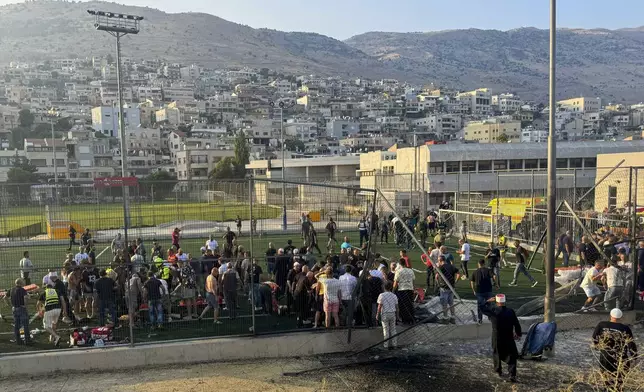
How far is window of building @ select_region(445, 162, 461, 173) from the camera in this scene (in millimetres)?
→ 47775

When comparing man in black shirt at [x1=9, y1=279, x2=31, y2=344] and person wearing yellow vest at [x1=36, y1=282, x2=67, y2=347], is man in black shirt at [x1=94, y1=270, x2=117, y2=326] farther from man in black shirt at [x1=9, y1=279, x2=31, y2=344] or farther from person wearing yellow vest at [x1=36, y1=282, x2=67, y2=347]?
man in black shirt at [x1=9, y1=279, x2=31, y2=344]

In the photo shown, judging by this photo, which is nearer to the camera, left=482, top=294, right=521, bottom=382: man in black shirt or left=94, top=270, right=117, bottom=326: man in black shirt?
left=482, top=294, right=521, bottom=382: man in black shirt

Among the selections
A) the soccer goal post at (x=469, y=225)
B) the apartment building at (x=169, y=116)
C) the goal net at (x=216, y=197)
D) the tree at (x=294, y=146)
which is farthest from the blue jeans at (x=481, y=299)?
the apartment building at (x=169, y=116)

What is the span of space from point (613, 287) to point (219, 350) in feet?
29.7

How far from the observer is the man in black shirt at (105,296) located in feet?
35.7

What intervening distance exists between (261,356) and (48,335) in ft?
16.4

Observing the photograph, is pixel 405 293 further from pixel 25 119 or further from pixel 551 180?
pixel 25 119

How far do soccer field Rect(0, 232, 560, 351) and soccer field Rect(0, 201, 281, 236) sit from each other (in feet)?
4.75

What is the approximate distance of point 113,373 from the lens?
9289mm

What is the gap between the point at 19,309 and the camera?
10.1 meters

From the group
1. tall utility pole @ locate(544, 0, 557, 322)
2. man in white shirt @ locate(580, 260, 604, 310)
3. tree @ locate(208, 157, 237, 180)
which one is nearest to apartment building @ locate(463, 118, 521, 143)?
tree @ locate(208, 157, 237, 180)

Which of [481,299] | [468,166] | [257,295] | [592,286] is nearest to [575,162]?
[468,166]

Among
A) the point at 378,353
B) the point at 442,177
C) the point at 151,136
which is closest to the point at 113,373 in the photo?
the point at 378,353

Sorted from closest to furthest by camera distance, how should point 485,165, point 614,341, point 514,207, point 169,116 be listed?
point 614,341
point 514,207
point 485,165
point 169,116
